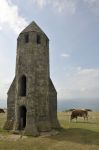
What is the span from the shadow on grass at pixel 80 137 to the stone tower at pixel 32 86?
9.78ft

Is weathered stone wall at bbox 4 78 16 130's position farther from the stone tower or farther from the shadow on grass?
the shadow on grass

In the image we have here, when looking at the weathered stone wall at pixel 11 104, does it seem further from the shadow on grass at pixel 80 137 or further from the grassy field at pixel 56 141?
the shadow on grass at pixel 80 137

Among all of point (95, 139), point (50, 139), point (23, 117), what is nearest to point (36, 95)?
point (23, 117)

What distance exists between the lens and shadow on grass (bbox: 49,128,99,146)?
88.6 ft

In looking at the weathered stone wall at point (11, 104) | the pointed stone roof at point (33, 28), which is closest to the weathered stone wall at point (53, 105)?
the weathered stone wall at point (11, 104)

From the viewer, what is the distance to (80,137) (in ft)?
95.3

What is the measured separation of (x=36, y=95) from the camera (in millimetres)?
33375

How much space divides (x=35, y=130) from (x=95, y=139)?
7484 millimetres

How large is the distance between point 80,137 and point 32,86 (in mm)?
9004

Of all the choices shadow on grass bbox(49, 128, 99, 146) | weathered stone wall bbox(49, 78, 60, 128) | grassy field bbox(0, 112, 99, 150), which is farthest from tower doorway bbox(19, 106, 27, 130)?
shadow on grass bbox(49, 128, 99, 146)

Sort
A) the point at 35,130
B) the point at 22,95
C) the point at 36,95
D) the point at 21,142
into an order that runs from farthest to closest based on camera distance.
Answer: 1. the point at 22,95
2. the point at 36,95
3. the point at 35,130
4. the point at 21,142

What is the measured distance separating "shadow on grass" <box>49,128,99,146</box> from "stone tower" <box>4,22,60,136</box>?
2.98 meters

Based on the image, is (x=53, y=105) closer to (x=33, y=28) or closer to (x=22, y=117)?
(x=22, y=117)

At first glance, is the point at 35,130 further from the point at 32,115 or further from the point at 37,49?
the point at 37,49
